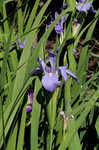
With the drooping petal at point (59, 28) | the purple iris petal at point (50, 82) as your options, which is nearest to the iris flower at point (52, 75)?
the purple iris petal at point (50, 82)

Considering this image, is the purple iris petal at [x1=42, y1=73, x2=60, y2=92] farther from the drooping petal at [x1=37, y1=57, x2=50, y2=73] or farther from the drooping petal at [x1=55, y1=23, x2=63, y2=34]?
the drooping petal at [x1=55, y1=23, x2=63, y2=34]

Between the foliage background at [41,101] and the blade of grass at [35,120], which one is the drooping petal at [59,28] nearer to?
the foliage background at [41,101]

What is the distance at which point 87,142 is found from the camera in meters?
1.10

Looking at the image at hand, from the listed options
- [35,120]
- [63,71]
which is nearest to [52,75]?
[63,71]

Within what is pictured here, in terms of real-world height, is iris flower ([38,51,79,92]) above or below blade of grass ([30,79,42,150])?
above

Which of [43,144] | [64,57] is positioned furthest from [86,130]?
[64,57]

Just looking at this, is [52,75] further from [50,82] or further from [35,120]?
[35,120]

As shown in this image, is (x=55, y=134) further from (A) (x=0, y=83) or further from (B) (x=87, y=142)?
(A) (x=0, y=83)

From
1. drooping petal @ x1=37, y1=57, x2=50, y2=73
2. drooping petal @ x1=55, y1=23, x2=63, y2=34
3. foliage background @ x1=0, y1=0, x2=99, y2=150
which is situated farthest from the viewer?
drooping petal @ x1=55, y1=23, x2=63, y2=34

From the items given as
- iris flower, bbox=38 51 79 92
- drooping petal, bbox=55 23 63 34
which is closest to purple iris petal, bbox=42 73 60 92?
iris flower, bbox=38 51 79 92

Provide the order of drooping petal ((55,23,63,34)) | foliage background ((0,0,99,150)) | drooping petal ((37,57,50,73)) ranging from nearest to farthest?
foliage background ((0,0,99,150)) → drooping petal ((37,57,50,73)) → drooping petal ((55,23,63,34))

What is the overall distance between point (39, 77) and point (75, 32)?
33 cm

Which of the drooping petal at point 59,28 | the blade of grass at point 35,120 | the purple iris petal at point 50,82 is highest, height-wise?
the drooping petal at point 59,28

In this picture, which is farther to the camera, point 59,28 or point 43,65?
point 59,28
